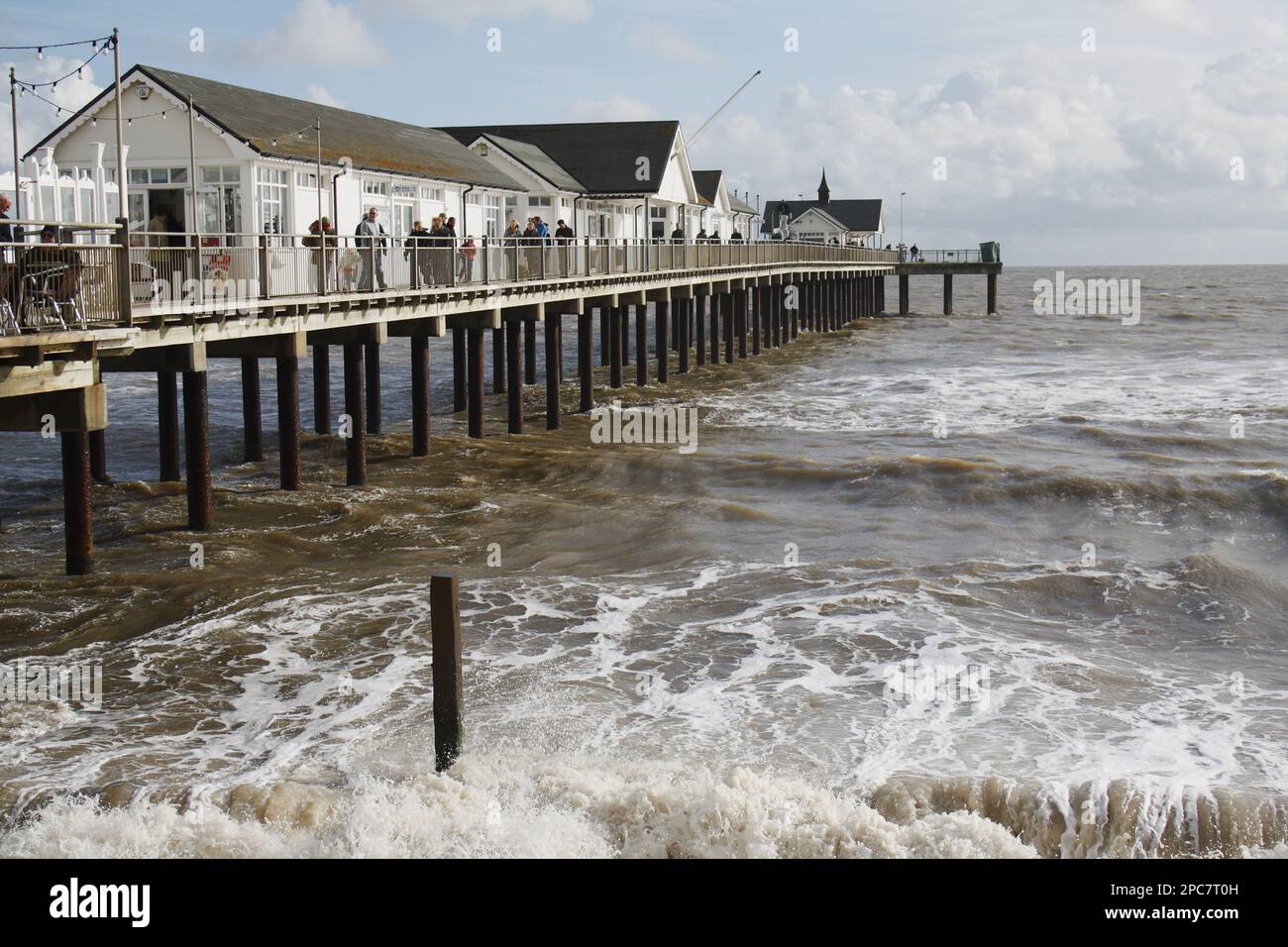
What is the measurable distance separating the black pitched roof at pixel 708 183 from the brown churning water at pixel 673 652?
37845 millimetres

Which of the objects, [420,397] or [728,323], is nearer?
[420,397]

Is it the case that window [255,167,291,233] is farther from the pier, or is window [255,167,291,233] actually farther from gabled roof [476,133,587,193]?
gabled roof [476,133,587,193]

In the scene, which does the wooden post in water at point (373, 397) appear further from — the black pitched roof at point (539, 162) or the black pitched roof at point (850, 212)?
the black pitched roof at point (850, 212)

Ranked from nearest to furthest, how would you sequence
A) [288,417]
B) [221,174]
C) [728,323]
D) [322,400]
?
[288,417], [221,174], [322,400], [728,323]

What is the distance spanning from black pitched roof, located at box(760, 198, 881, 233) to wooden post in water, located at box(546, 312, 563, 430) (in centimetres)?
7655

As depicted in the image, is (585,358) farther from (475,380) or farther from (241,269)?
(241,269)

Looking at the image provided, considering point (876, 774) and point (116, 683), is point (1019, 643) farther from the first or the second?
point (116, 683)

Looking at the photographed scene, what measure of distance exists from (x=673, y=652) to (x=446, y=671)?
392cm

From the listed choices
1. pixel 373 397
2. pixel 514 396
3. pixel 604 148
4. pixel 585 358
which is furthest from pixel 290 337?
pixel 604 148

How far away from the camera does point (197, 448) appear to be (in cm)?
1722

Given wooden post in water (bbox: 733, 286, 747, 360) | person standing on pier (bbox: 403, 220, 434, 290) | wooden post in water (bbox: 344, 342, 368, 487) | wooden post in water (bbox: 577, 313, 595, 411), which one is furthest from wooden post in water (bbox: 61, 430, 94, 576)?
wooden post in water (bbox: 733, 286, 747, 360)

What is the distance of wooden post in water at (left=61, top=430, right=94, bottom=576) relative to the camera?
1438cm
